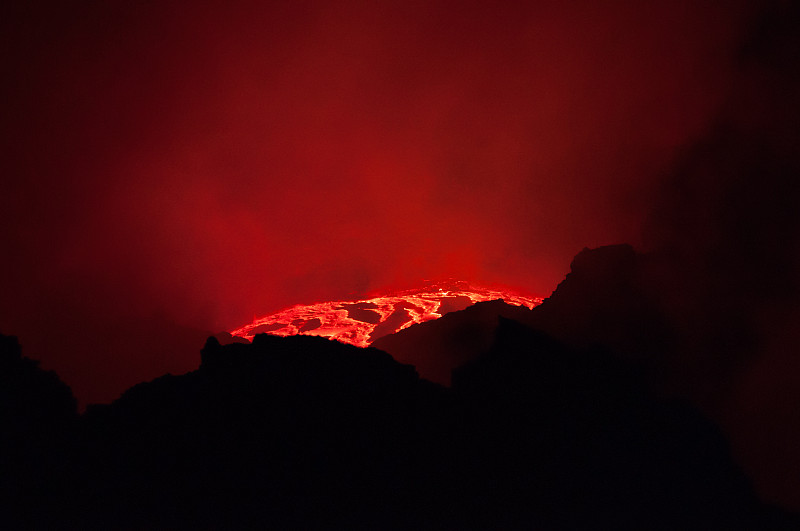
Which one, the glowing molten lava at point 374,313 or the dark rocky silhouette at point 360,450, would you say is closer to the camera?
the dark rocky silhouette at point 360,450

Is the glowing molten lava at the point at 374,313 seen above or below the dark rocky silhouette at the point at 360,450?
above

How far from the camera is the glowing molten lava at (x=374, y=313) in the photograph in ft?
80.8

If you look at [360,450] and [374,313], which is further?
[374,313]

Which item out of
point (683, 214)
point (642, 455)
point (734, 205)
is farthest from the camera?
point (683, 214)

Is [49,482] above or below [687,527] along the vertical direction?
above

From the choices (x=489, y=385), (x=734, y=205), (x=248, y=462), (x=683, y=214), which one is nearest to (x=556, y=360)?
(x=489, y=385)

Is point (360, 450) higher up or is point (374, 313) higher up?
point (374, 313)

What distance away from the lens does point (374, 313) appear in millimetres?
27297

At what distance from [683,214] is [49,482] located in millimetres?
20330

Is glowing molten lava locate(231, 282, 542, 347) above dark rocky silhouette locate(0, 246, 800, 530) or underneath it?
above

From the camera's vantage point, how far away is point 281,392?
7.64 metres

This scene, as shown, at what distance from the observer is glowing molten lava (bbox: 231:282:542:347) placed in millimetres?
24641

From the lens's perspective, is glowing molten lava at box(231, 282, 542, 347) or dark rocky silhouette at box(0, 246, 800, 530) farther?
glowing molten lava at box(231, 282, 542, 347)

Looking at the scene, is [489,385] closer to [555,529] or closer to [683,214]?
[555,529]
